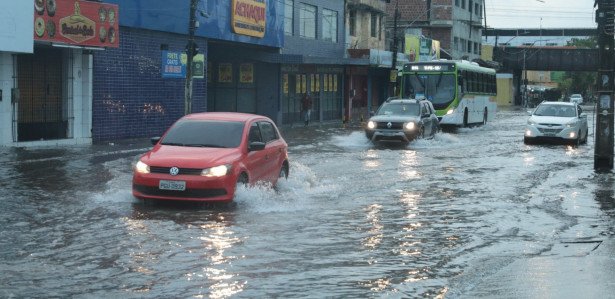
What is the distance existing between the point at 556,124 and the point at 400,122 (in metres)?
6.03

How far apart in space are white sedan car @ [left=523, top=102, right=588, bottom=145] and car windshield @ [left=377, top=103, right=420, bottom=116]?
14.6 feet

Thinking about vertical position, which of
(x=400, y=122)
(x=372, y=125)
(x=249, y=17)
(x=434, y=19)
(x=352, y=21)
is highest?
(x=434, y=19)

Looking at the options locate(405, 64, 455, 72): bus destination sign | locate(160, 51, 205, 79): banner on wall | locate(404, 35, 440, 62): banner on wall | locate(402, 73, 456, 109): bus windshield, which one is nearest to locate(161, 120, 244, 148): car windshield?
locate(160, 51, 205, 79): banner on wall

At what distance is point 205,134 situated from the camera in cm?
1514

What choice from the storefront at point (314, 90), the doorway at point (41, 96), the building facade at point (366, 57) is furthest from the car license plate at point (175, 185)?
the building facade at point (366, 57)

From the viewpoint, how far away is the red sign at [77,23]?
25.4 meters

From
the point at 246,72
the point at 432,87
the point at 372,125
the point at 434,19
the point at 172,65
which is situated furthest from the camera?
the point at 434,19

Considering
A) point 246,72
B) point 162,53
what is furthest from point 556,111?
point 246,72

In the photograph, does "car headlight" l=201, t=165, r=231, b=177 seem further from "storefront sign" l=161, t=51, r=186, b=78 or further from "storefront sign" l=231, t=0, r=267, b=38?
"storefront sign" l=231, t=0, r=267, b=38

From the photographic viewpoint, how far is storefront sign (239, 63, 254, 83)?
45.1 m

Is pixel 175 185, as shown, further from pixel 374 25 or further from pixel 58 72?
pixel 374 25

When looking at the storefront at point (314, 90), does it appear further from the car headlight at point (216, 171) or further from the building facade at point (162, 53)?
the car headlight at point (216, 171)

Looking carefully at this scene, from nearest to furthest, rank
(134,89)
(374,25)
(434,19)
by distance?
(134,89) < (374,25) < (434,19)

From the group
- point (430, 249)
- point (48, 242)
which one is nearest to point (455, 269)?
point (430, 249)
